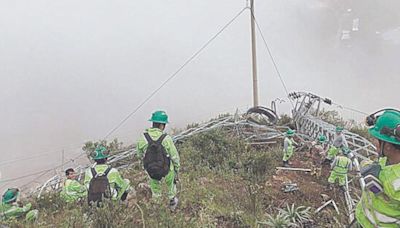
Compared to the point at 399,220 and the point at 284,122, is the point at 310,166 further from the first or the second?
the point at 399,220

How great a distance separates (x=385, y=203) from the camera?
1.95m

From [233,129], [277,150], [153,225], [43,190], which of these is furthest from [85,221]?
[233,129]

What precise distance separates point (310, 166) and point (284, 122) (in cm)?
453

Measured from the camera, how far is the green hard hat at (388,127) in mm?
2010

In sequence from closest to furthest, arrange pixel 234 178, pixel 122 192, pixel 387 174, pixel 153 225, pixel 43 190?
pixel 387 174, pixel 153 225, pixel 122 192, pixel 234 178, pixel 43 190

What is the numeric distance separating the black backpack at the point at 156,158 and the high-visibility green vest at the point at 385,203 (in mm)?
2620

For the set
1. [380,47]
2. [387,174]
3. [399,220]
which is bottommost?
[380,47]

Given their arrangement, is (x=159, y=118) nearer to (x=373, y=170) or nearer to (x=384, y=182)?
(x=373, y=170)

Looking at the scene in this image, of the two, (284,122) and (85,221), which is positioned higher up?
(85,221)

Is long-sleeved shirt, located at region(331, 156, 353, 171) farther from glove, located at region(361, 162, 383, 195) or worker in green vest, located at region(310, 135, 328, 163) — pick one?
glove, located at region(361, 162, 383, 195)

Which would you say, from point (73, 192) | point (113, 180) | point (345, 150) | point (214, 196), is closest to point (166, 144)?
point (113, 180)

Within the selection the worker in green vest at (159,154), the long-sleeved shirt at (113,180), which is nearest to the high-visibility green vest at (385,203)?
the worker in green vest at (159,154)

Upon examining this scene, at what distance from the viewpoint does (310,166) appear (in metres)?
7.65

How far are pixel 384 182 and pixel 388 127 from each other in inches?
13.8
